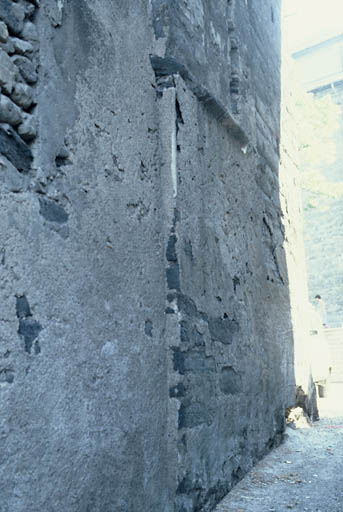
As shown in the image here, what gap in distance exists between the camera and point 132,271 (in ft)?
7.43

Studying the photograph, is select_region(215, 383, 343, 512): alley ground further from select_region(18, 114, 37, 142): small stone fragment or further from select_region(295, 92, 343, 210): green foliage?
select_region(295, 92, 343, 210): green foliage

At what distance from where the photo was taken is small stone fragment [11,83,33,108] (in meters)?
1.74

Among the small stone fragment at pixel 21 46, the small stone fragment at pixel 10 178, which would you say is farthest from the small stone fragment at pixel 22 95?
the small stone fragment at pixel 10 178

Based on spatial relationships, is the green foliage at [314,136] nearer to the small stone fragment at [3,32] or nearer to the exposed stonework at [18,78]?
the exposed stonework at [18,78]

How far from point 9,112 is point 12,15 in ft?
1.00

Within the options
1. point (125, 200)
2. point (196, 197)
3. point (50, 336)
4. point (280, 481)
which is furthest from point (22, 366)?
point (280, 481)

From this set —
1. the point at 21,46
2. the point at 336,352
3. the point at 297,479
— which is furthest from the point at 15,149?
the point at 336,352

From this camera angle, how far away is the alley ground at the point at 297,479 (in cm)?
263

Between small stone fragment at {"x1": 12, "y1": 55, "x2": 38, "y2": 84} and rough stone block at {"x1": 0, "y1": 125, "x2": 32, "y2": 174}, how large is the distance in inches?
7.8

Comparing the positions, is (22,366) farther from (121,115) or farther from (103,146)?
(121,115)

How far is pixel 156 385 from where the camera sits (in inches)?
91.9

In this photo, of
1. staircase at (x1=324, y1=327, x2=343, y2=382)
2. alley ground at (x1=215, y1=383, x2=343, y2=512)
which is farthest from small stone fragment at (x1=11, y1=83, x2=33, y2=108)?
staircase at (x1=324, y1=327, x2=343, y2=382)

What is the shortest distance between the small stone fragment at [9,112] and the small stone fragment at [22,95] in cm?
3

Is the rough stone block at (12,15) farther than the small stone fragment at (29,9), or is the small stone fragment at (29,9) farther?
the small stone fragment at (29,9)
